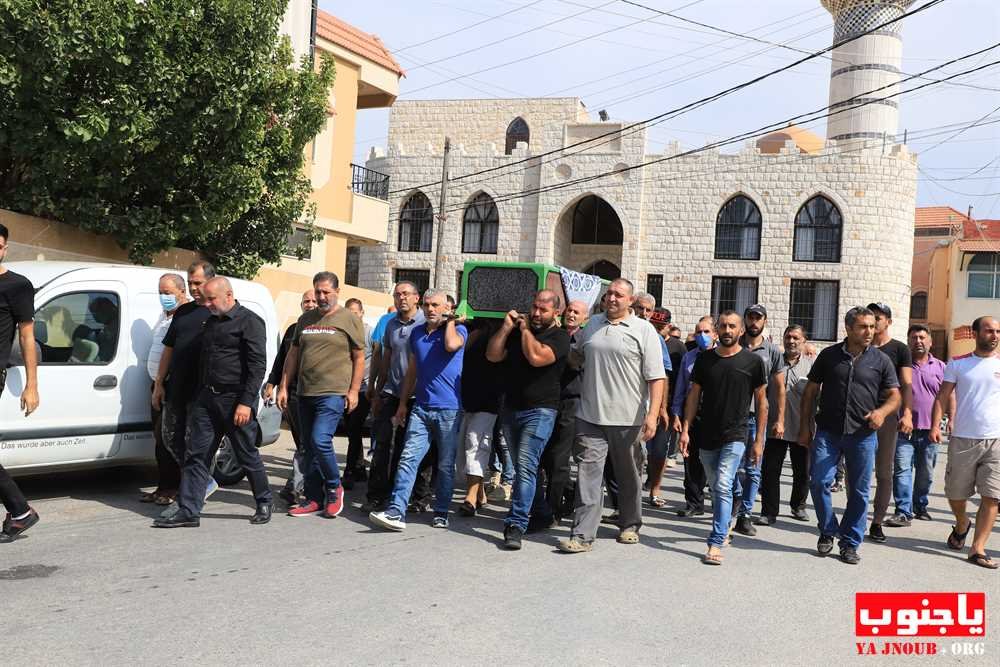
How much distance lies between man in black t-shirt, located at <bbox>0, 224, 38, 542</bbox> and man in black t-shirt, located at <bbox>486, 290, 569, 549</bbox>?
9.99 ft

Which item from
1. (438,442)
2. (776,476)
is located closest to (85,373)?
(438,442)

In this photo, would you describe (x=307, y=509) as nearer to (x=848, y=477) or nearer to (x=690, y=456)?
(x=690, y=456)

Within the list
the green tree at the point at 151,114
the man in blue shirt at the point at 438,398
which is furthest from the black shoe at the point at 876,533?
the green tree at the point at 151,114

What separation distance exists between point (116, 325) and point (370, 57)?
1671 centimetres

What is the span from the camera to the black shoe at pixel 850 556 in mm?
6633

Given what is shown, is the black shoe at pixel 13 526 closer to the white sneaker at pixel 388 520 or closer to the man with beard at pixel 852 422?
the white sneaker at pixel 388 520

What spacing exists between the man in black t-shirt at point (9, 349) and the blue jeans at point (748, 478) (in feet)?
17.1

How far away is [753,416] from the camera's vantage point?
302 inches

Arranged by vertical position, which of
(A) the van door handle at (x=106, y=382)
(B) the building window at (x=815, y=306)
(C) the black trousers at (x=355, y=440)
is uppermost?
(B) the building window at (x=815, y=306)

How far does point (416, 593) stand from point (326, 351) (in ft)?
8.51

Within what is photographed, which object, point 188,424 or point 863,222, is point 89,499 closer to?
point 188,424

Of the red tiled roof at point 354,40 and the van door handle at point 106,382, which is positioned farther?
the red tiled roof at point 354,40

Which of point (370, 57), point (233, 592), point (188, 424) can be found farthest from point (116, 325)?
point (370, 57)

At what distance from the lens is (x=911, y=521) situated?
28.7ft
